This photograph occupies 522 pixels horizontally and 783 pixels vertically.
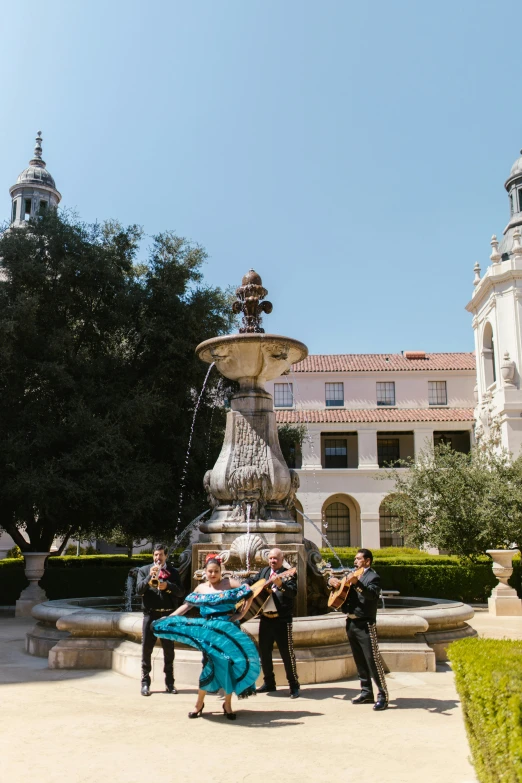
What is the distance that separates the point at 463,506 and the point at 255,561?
13215 mm

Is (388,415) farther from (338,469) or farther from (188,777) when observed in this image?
(188,777)

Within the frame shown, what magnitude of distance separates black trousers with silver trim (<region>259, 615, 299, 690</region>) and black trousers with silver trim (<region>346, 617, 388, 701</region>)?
652mm

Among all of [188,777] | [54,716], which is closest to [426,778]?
[188,777]

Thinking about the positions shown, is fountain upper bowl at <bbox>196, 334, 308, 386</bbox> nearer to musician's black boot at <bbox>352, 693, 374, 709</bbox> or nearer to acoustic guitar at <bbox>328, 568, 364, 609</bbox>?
acoustic guitar at <bbox>328, 568, 364, 609</bbox>

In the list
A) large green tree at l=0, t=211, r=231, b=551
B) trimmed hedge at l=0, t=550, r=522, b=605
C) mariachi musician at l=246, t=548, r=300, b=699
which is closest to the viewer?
mariachi musician at l=246, t=548, r=300, b=699

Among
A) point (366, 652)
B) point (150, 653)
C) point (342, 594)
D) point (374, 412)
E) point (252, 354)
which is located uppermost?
point (374, 412)

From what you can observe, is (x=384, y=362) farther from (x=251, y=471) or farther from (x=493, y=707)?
(x=493, y=707)

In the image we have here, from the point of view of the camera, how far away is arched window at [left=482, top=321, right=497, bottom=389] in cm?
3647

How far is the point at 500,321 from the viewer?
111 feet

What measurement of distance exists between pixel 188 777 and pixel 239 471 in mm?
5433

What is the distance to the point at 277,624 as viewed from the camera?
6.75 metres

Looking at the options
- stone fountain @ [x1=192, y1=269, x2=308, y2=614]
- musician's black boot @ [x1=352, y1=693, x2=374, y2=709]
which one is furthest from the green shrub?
musician's black boot @ [x1=352, y1=693, x2=374, y2=709]

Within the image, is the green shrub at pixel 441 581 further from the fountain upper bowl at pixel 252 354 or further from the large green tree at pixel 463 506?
the fountain upper bowl at pixel 252 354

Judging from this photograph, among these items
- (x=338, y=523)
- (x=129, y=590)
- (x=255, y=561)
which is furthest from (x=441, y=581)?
(x=338, y=523)
